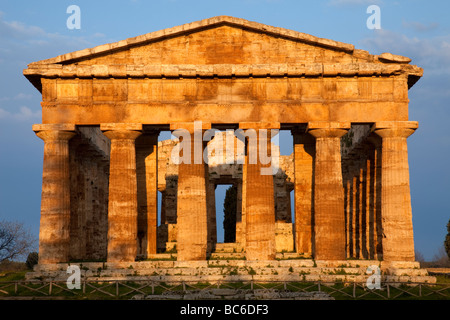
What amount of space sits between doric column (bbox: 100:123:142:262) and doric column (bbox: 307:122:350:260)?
9264mm

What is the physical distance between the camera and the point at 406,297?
29.6 meters

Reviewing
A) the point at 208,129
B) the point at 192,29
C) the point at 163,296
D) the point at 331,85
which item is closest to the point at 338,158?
the point at 331,85

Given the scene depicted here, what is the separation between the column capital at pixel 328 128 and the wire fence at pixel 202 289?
7.82m

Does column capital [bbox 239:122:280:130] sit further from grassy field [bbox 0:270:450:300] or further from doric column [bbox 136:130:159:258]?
grassy field [bbox 0:270:450:300]

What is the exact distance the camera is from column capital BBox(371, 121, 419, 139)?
35.2 metres

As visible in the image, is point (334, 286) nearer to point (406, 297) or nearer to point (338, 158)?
point (406, 297)

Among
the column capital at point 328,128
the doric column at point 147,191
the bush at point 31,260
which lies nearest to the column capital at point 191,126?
the doric column at point 147,191

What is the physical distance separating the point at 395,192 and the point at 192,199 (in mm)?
10266

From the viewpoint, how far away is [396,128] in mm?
35250

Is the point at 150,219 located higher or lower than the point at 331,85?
lower

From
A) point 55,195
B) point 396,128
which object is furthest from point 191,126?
point 396,128
